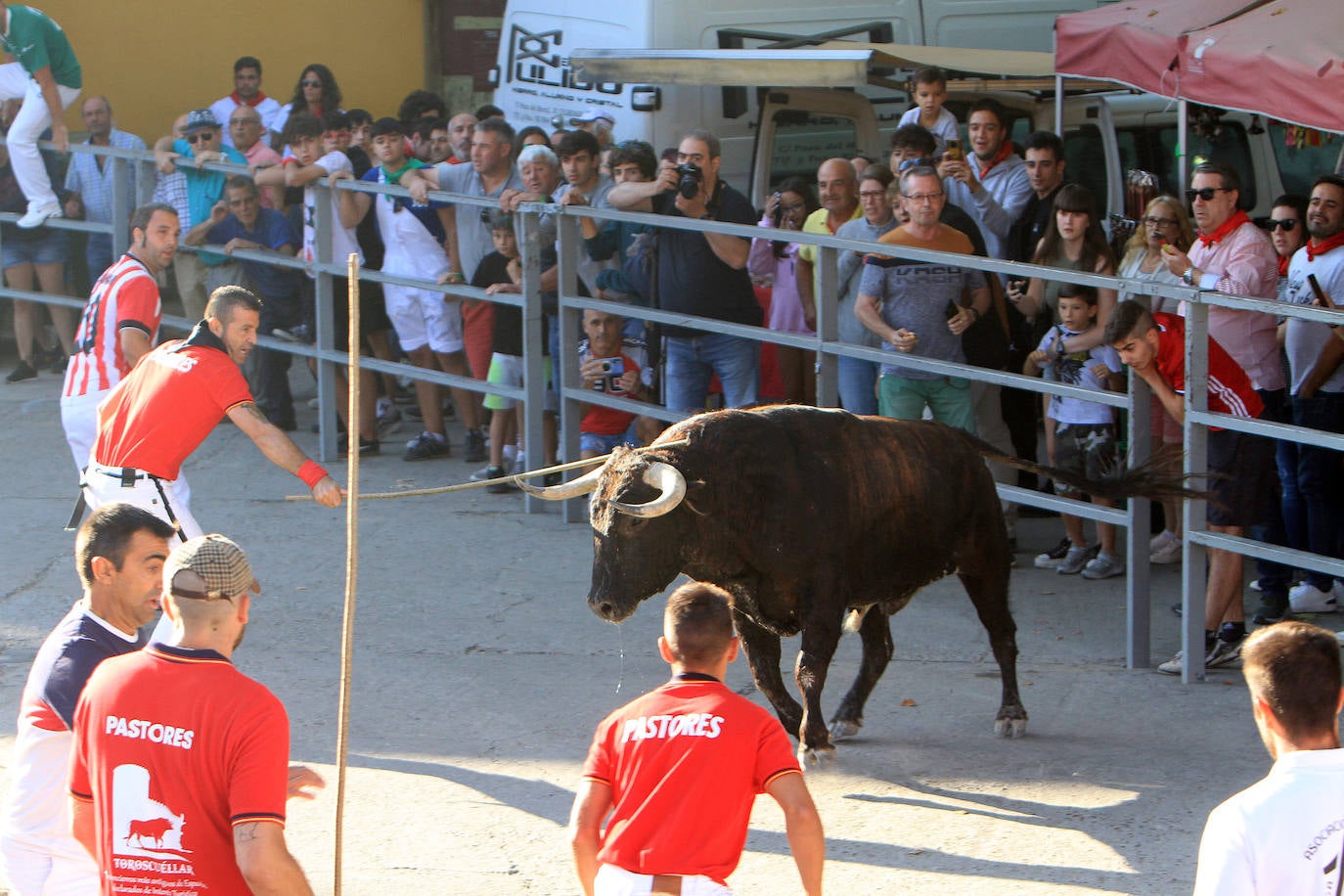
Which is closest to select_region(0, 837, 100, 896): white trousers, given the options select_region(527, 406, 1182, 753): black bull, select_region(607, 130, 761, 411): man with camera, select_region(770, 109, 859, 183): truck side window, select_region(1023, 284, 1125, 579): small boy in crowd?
select_region(527, 406, 1182, 753): black bull

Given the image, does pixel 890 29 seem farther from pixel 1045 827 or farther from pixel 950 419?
pixel 1045 827

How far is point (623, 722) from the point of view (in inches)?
147

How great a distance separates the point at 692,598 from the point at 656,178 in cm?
577

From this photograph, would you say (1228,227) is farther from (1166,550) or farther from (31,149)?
(31,149)

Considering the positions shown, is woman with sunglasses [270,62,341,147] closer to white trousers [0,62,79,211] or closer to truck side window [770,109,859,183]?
white trousers [0,62,79,211]

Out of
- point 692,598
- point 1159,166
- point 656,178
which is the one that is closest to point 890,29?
point 1159,166

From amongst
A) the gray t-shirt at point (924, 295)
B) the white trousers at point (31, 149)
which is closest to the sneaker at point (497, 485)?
the gray t-shirt at point (924, 295)

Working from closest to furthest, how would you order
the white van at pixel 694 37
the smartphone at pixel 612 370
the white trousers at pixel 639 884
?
1. the white trousers at pixel 639 884
2. the smartphone at pixel 612 370
3. the white van at pixel 694 37

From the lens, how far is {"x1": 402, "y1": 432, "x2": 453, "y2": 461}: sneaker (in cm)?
1094

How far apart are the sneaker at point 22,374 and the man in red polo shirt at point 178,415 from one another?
23.7 feet

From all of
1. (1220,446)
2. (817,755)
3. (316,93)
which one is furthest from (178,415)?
(316,93)

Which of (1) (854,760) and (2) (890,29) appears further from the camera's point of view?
(2) (890,29)

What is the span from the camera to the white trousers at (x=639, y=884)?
11.9 feet

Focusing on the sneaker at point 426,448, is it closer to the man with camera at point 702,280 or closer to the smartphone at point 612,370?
the smartphone at point 612,370
